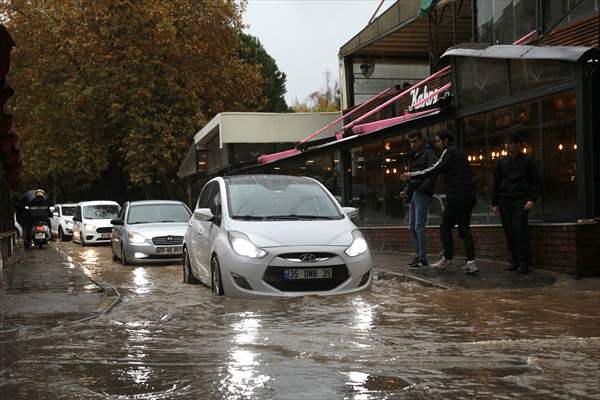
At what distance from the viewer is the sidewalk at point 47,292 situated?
9281 mm

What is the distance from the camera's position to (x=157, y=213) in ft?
64.1

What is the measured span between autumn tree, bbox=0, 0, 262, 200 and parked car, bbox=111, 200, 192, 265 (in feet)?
62.2

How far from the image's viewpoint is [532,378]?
5.33 metres

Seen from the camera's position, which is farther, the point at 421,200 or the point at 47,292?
the point at 421,200

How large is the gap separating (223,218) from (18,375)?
199 inches

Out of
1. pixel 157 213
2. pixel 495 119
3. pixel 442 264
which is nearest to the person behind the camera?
pixel 442 264

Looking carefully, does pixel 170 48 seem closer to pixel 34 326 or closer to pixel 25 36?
pixel 25 36

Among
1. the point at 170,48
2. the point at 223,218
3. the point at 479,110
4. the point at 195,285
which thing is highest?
the point at 170,48

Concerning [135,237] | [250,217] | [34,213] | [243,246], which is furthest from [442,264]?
[34,213]

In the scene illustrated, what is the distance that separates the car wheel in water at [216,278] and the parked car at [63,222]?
84.4ft

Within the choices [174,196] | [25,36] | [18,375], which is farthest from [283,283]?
[174,196]

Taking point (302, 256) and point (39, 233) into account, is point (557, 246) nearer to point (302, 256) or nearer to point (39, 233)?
point (302, 256)

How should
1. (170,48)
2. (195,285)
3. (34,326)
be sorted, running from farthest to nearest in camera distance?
(170,48), (195,285), (34,326)

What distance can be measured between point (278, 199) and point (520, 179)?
3.37 meters
